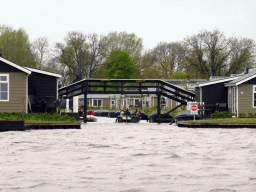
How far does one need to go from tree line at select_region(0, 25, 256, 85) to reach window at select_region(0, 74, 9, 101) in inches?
1663

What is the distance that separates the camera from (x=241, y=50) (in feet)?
219

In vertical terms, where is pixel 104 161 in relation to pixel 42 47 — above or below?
below

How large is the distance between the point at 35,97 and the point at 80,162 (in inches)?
804

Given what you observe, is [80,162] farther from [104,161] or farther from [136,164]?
[136,164]

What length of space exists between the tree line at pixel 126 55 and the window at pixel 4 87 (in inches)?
1663

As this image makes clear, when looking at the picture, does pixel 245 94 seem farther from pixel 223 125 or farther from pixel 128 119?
pixel 223 125

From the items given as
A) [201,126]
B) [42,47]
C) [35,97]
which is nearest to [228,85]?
[201,126]

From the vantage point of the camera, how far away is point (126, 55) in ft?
255

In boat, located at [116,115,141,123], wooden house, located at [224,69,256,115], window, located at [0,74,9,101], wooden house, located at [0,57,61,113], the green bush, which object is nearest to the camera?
wooden house, located at [0,57,61,113]

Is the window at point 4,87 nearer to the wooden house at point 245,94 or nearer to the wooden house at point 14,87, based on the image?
the wooden house at point 14,87

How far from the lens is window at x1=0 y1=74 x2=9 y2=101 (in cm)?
2916

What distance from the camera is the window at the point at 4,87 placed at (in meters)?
29.2

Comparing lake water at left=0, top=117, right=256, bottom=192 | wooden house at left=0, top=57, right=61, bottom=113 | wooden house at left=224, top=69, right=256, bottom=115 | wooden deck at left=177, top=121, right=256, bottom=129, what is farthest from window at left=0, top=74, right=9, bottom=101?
wooden house at left=224, top=69, right=256, bottom=115

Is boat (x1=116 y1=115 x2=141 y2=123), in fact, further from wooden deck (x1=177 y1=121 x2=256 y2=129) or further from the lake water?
the lake water
